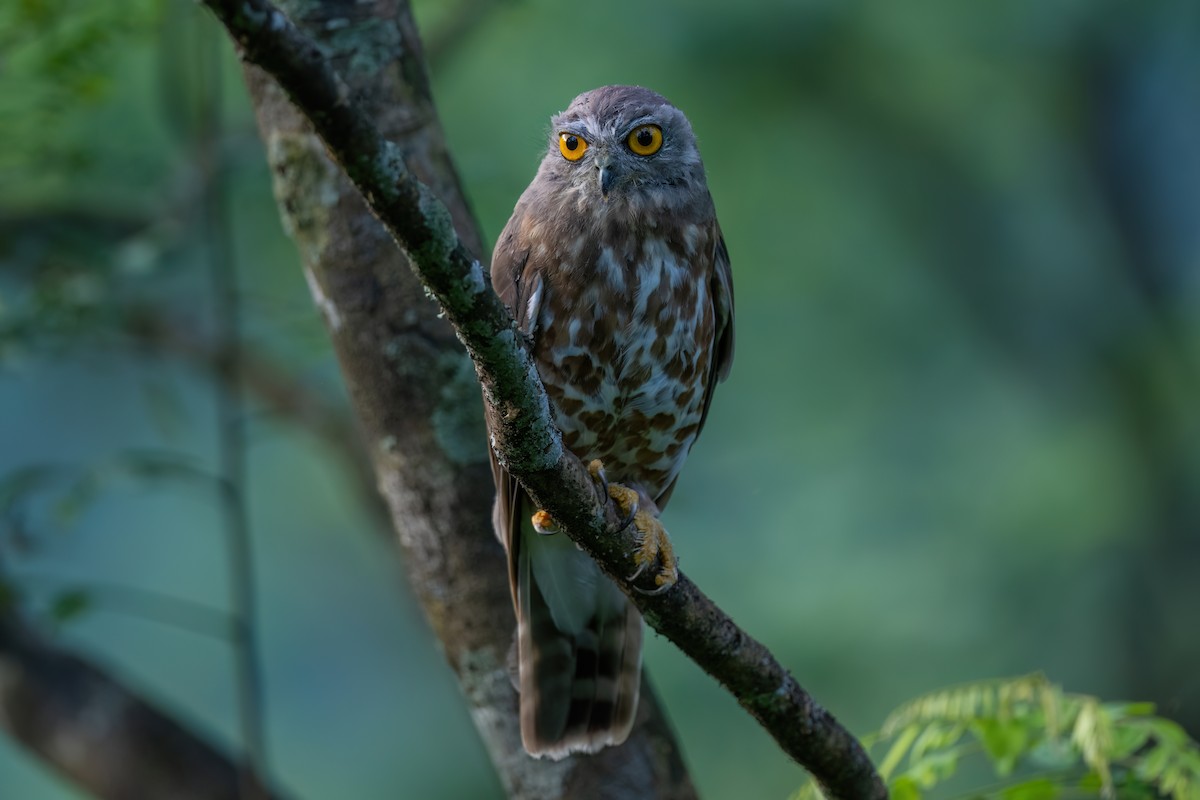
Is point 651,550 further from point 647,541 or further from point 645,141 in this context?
point 645,141

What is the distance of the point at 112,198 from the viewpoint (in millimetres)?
5852

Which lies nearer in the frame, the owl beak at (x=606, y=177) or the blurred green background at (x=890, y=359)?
the owl beak at (x=606, y=177)

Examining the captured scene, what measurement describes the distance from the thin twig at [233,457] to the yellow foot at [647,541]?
50.4 inches

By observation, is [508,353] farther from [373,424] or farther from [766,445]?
[766,445]

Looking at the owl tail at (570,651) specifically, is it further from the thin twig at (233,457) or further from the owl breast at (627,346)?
the thin twig at (233,457)

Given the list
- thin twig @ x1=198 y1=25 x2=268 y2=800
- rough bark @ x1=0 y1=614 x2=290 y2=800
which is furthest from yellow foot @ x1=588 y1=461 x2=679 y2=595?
rough bark @ x1=0 y1=614 x2=290 y2=800

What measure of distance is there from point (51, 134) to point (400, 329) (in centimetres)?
194

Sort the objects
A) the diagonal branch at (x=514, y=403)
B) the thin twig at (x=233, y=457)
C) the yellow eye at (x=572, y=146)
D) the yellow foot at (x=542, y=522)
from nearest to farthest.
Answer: the diagonal branch at (x=514, y=403), the yellow foot at (x=542, y=522), the yellow eye at (x=572, y=146), the thin twig at (x=233, y=457)

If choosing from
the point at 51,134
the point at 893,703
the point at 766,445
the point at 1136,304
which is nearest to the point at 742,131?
the point at 766,445

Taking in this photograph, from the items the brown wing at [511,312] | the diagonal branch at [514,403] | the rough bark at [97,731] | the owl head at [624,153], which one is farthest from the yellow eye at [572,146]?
the rough bark at [97,731]

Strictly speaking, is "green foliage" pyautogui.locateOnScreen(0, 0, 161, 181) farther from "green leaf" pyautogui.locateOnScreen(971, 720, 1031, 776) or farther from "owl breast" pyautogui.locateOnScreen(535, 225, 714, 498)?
"green leaf" pyautogui.locateOnScreen(971, 720, 1031, 776)

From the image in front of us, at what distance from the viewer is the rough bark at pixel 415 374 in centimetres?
299

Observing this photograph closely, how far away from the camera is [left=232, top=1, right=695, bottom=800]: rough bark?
2.99m

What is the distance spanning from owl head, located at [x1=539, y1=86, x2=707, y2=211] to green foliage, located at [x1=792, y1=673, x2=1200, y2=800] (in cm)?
140
